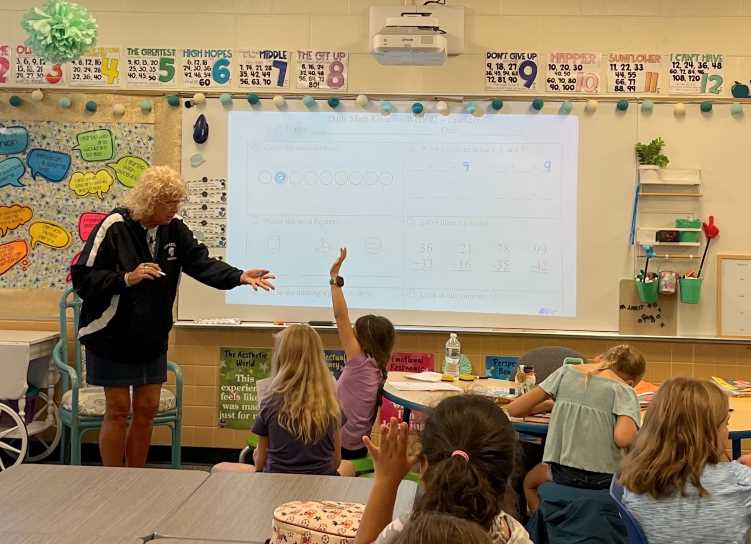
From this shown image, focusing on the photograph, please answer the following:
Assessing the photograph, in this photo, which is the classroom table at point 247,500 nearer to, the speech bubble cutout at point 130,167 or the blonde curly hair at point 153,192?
the blonde curly hair at point 153,192

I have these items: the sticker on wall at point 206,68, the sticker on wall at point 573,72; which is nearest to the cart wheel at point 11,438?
the sticker on wall at point 206,68

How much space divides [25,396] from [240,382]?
119 cm

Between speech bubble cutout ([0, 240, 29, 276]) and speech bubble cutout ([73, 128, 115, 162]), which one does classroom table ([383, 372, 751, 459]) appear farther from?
speech bubble cutout ([0, 240, 29, 276])

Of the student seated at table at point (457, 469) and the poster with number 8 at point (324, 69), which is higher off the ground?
the poster with number 8 at point (324, 69)

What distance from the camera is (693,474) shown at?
7.12 ft

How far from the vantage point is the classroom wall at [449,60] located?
487 centimetres

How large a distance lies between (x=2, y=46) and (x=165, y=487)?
3846 mm

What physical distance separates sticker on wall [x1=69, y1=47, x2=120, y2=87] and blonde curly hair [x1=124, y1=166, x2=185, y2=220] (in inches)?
67.8

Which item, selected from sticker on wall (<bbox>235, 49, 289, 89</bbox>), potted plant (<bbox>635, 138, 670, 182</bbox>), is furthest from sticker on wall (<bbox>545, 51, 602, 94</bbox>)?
sticker on wall (<bbox>235, 49, 289, 89</bbox>)

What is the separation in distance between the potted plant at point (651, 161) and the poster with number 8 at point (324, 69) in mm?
1761

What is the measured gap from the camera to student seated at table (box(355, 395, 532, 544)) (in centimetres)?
159

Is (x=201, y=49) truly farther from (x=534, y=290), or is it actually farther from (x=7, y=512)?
(x=7, y=512)

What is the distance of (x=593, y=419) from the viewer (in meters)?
2.86

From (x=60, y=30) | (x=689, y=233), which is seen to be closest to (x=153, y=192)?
(x=60, y=30)
